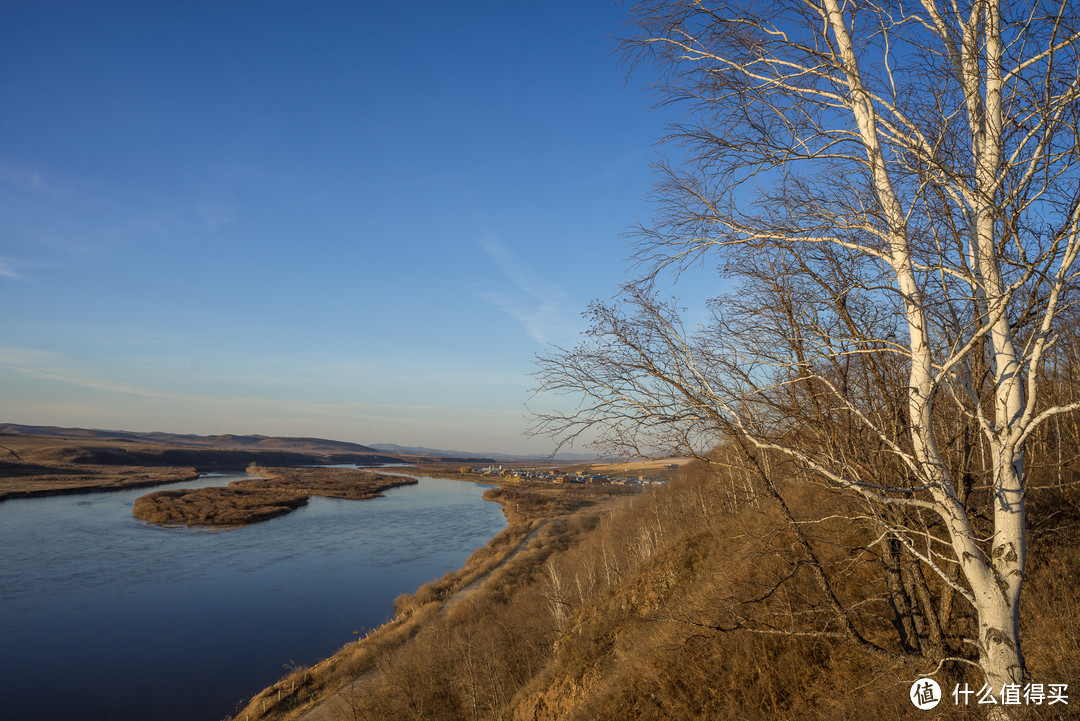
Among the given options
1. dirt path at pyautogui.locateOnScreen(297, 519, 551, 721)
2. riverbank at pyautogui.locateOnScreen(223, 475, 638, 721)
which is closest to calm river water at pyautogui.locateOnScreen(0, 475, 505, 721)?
riverbank at pyautogui.locateOnScreen(223, 475, 638, 721)

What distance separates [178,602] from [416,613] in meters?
14.9

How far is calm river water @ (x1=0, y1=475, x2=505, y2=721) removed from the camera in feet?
69.6

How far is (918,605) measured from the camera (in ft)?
16.6

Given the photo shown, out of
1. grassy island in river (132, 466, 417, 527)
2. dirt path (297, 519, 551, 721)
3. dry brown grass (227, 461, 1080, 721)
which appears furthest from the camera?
grassy island in river (132, 466, 417, 527)

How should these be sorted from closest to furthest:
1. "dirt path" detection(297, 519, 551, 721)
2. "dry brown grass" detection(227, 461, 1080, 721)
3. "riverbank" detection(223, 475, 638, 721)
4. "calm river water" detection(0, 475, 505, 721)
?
"dry brown grass" detection(227, 461, 1080, 721), "dirt path" detection(297, 519, 551, 721), "riverbank" detection(223, 475, 638, 721), "calm river water" detection(0, 475, 505, 721)

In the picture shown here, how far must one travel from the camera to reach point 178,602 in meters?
30.4

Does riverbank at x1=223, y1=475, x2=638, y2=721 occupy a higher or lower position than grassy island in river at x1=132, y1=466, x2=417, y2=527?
higher

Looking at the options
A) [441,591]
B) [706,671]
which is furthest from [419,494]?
[706,671]

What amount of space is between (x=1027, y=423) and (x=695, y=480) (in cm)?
3540

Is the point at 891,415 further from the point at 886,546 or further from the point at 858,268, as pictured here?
the point at 886,546

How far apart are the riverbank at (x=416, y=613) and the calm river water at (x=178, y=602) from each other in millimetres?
2373

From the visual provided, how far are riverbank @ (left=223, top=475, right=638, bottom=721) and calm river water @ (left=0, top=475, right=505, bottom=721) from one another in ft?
7.79

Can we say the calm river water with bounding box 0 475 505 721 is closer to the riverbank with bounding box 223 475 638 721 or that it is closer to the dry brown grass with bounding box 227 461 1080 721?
the riverbank with bounding box 223 475 638 721

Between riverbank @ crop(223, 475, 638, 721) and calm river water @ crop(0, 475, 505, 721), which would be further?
calm river water @ crop(0, 475, 505, 721)
